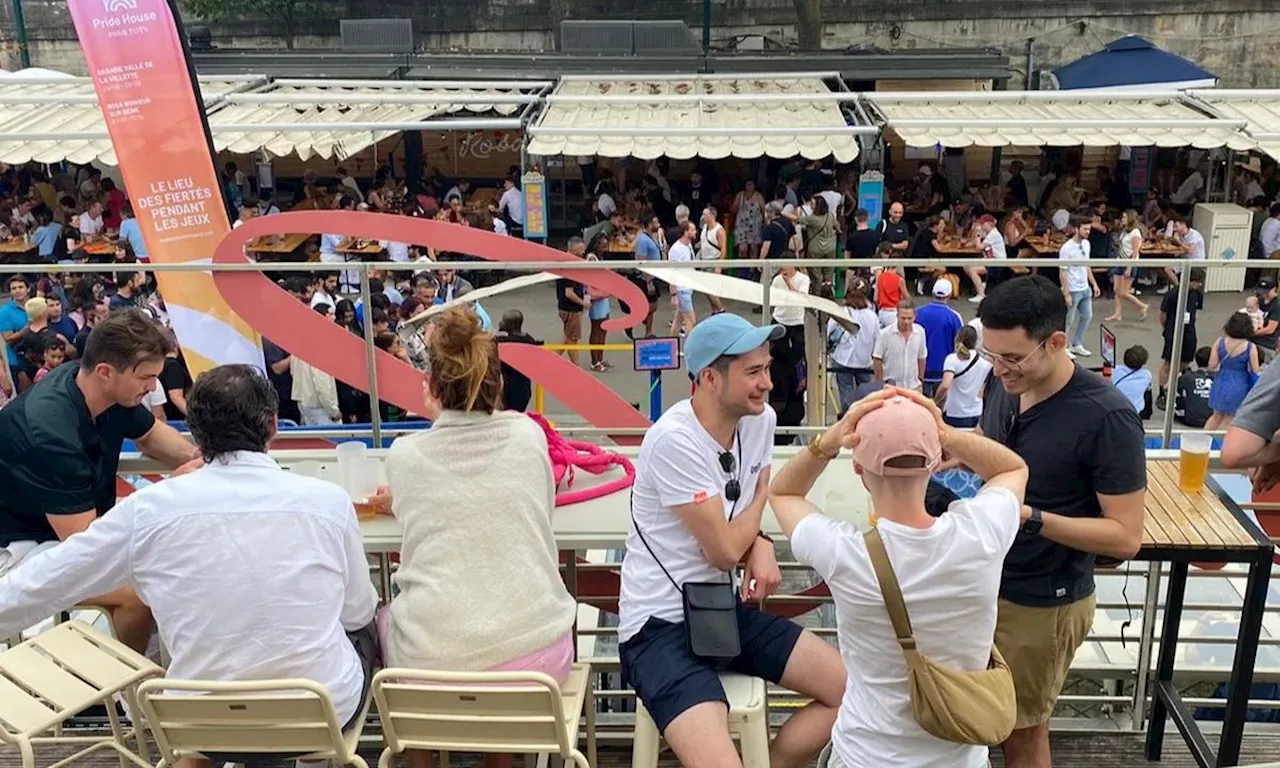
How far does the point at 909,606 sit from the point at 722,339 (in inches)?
33.9

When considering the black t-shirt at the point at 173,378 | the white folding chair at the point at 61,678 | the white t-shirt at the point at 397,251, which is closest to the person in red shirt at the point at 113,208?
the white t-shirt at the point at 397,251

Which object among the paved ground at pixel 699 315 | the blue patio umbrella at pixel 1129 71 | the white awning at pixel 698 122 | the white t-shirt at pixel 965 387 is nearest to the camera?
the white t-shirt at pixel 965 387

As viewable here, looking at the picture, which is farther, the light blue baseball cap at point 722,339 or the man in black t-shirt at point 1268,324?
the man in black t-shirt at point 1268,324

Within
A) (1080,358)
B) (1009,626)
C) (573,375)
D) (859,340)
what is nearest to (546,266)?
(573,375)

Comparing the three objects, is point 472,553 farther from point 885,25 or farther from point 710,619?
point 885,25

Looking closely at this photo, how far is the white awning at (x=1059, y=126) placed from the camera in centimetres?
1345

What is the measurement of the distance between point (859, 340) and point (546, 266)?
207 inches

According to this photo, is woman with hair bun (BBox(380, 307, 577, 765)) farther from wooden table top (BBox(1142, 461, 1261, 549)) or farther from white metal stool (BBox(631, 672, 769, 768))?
wooden table top (BBox(1142, 461, 1261, 549))

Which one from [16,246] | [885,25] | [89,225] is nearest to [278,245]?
A: [89,225]

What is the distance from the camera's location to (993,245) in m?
14.5

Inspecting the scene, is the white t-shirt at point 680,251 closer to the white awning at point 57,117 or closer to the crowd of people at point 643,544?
the white awning at point 57,117

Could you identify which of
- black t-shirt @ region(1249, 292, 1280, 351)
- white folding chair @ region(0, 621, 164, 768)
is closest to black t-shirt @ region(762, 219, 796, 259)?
black t-shirt @ region(1249, 292, 1280, 351)

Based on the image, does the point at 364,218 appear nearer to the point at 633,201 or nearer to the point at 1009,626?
the point at 1009,626

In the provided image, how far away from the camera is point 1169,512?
316 cm
